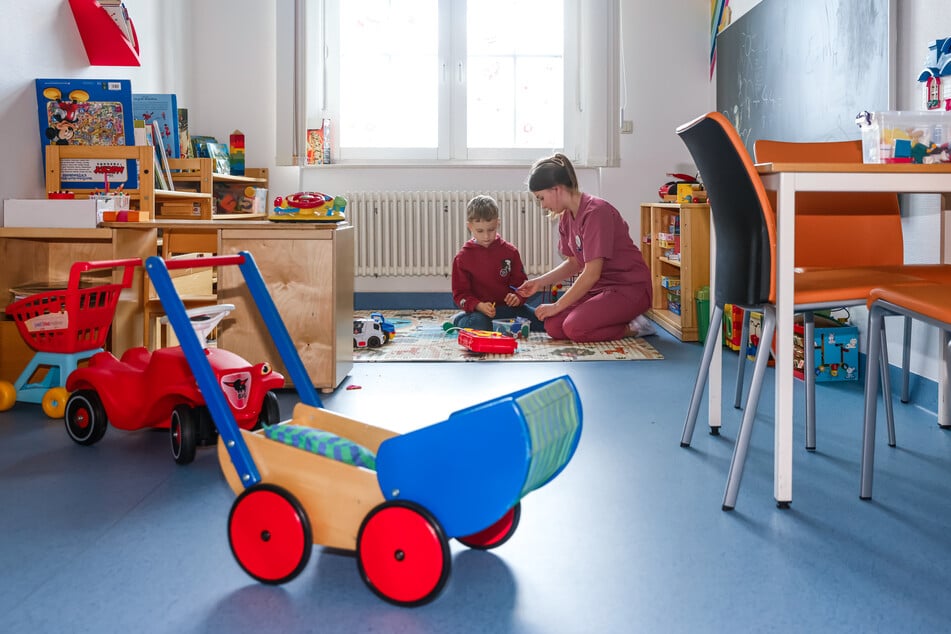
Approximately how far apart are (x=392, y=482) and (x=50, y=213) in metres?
2.13

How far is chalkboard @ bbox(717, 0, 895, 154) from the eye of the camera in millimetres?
2967

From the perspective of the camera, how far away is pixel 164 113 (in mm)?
4020

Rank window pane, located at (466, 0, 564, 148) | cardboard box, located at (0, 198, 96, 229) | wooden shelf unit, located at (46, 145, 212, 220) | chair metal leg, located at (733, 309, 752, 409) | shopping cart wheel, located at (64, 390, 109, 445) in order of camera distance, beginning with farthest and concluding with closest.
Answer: window pane, located at (466, 0, 564, 148)
wooden shelf unit, located at (46, 145, 212, 220)
cardboard box, located at (0, 198, 96, 229)
chair metal leg, located at (733, 309, 752, 409)
shopping cart wheel, located at (64, 390, 109, 445)

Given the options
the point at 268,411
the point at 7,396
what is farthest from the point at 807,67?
the point at 7,396

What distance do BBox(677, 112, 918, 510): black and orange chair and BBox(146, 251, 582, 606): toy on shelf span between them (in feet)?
1.76

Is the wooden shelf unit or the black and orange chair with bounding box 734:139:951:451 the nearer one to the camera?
the black and orange chair with bounding box 734:139:951:451

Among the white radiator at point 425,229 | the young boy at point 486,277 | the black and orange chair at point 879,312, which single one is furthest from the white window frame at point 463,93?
the black and orange chair at point 879,312

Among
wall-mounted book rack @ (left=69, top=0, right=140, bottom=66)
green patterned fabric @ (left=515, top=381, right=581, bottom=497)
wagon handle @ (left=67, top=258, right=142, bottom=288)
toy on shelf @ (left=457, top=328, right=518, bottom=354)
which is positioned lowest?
toy on shelf @ (left=457, top=328, right=518, bottom=354)

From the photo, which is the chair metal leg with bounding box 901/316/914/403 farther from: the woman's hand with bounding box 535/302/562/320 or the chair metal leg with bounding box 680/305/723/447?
the woman's hand with bounding box 535/302/562/320

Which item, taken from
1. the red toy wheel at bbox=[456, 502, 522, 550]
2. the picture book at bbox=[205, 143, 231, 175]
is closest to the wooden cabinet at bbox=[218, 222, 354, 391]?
the red toy wheel at bbox=[456, 502, 522, 550]

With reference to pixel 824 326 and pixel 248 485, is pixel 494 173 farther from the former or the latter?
pixel 248 485

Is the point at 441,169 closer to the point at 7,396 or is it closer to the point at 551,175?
the point at 551,175

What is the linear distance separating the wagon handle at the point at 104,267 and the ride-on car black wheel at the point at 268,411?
45 centimetres

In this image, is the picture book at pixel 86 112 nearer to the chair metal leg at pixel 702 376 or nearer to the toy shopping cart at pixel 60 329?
the toy shopping cart at pixel 60 329
